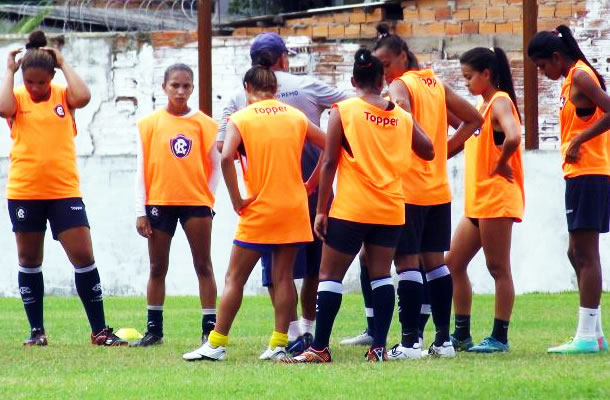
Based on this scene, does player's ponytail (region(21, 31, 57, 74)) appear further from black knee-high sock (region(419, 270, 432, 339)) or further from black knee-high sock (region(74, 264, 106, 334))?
black knee-high sock (region(419, 270, 432, 339))

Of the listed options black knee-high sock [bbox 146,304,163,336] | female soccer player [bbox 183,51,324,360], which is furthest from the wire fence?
A: female soccer player [bbox 183,51,324,360]

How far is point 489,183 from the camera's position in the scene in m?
9.44

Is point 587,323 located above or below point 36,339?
above

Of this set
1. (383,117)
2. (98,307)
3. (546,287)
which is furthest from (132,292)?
(383,117)

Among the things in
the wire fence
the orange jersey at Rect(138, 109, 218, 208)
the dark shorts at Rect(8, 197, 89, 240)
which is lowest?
the dark shorts at Rect(8, 197, 89, 240)

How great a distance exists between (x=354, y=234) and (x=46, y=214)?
2797 millimetres

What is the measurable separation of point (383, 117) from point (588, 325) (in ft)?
6.80

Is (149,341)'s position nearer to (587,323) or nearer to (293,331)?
(293,331)

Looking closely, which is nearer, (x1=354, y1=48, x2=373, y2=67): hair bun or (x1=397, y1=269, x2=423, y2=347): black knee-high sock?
(x1=354, y1=48, x2=373, y2=67): hair bun

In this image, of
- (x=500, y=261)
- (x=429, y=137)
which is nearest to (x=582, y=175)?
(x=500, y=261)

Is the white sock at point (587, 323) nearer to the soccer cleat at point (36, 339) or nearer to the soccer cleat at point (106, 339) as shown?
the soccer cleat at point (106, 339)

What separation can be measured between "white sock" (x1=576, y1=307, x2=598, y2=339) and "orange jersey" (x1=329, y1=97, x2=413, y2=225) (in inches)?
61.5

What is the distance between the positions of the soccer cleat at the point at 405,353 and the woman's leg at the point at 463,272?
80 cm

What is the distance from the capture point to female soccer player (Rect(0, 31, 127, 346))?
10.1 metres
